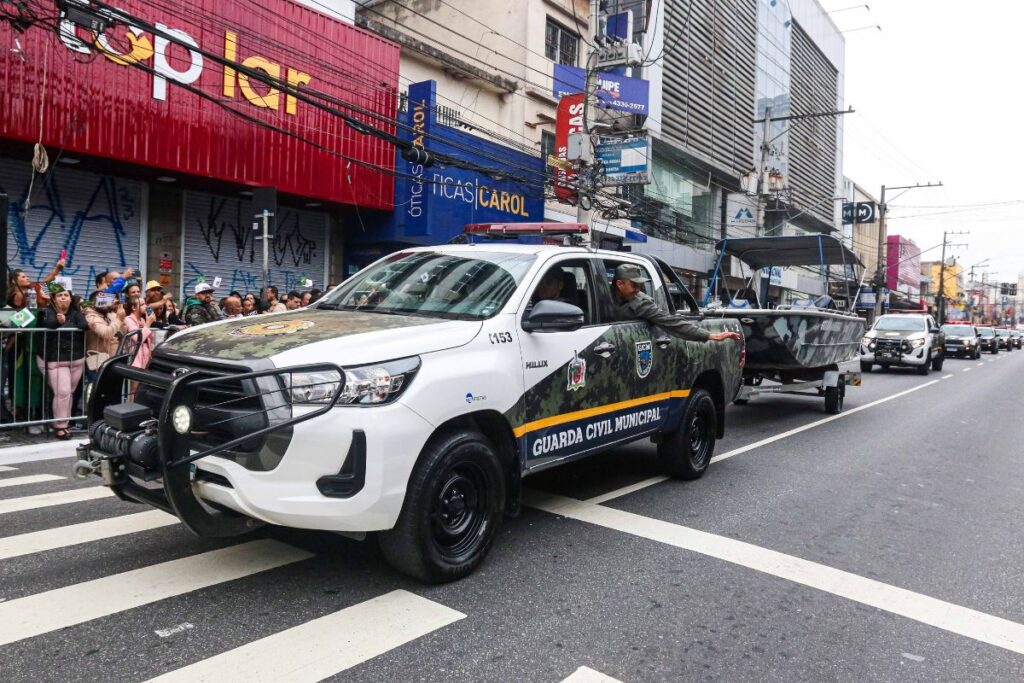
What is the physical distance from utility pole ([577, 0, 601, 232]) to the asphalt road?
1012 centimetres

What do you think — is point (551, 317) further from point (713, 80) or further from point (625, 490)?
point (713, 80)

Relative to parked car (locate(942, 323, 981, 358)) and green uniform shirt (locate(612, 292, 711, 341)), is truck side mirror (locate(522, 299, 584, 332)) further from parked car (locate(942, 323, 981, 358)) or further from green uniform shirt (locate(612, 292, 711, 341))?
parked car (locate(942, 323, 981, 358))

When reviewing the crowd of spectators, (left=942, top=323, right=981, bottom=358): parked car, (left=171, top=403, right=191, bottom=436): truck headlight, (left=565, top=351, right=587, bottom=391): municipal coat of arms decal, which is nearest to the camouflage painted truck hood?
(left=171, top=403, right=191, bottom=436): truck headlight

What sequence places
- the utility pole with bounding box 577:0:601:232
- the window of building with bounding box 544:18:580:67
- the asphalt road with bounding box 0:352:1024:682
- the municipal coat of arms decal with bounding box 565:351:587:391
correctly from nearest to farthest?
the asphalt road with bounding box 0:352:1024:682 → the municipal coat of arms decal with bounding box 565:351:587:391 → the utility pole with bounding box 577:0:601:232 → the window of building with bounding box 544:18:580:67

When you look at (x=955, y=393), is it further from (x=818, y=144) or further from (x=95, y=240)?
(x=818, y=144)

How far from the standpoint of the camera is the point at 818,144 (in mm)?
42906

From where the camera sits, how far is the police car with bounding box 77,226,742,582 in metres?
3.47

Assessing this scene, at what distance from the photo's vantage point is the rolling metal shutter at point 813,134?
3878 cm

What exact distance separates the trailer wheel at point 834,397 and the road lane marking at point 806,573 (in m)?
7.13

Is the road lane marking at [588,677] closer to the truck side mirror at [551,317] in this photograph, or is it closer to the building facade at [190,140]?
the truck side mirror at [551,317]

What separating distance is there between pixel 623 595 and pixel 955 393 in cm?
1505

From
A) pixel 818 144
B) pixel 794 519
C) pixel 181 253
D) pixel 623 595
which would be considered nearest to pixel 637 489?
pixel 794 519

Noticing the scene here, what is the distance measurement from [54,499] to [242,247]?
9945 millimetres

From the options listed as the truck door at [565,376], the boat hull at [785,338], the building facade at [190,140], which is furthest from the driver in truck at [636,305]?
the building facade at [190,140]
